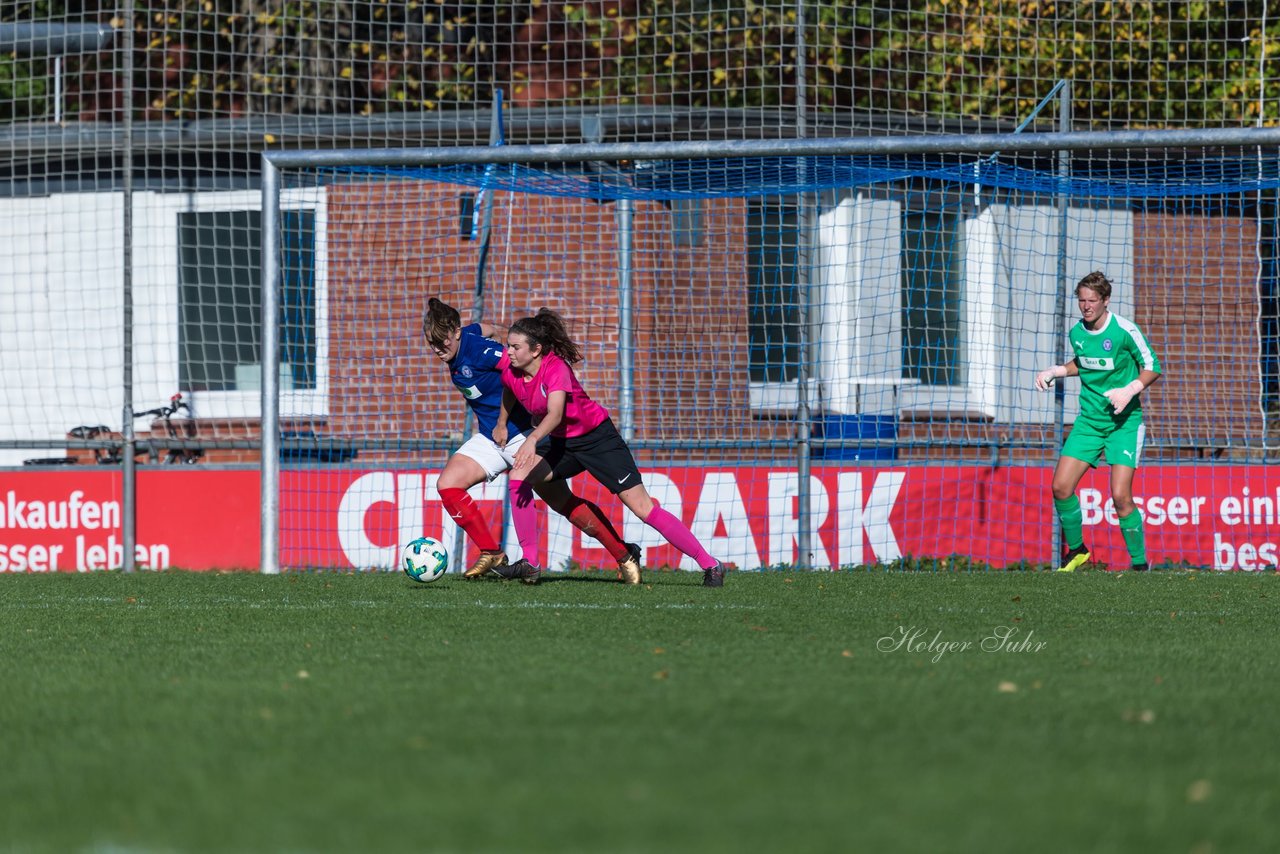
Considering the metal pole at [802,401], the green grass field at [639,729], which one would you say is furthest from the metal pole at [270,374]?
the metal pole at [802,401]

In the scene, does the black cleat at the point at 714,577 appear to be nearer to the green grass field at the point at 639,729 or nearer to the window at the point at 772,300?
the green grass field at the point at 639,729

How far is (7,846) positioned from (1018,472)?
8.39m

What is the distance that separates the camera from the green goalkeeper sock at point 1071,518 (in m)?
9.88

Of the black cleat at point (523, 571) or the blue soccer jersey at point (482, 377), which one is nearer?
the black cleat at point (523, 571)

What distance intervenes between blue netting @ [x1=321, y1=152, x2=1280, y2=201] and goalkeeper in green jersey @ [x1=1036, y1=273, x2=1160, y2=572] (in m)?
1.07

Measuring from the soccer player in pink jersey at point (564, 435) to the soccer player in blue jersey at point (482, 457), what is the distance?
165 mm

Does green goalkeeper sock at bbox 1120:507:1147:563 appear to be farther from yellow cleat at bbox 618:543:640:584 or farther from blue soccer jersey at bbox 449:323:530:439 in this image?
blue soccer jersey at bbox 449:323:530:439

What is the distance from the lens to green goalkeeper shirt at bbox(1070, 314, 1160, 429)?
9797 millimetres

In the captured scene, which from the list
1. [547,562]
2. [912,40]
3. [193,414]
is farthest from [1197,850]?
[912,40]

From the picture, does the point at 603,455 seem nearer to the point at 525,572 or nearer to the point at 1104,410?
the point at 525,572

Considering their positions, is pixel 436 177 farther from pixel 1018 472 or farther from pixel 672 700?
pixel 672 700

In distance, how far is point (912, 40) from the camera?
46.8 ft

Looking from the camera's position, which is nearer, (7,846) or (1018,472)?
(7,846)

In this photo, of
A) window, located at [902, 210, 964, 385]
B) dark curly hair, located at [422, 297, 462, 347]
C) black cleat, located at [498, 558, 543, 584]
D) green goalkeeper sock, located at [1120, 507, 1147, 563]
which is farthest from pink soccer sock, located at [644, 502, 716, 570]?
window, located at [902, 210, 964, 385]
